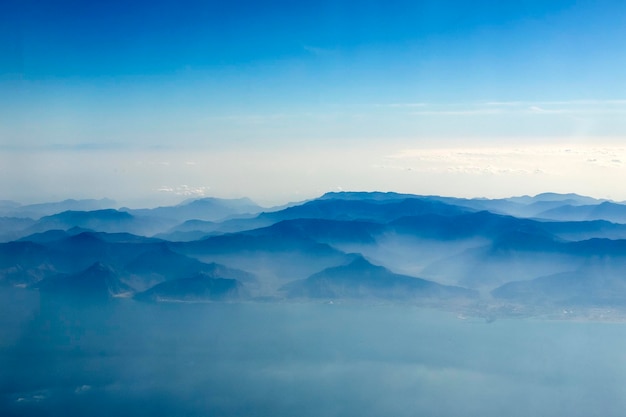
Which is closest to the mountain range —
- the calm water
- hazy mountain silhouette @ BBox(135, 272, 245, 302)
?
hazy mountain silhouette @ BBox(135, 272, 245, 302)

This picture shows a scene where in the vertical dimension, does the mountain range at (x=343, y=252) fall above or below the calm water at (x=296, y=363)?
above

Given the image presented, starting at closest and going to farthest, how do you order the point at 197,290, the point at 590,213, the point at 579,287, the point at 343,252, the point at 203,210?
the point at 197,290, the point at 579,287, the point at 343,252, the point at 590,213, the point at 203,210

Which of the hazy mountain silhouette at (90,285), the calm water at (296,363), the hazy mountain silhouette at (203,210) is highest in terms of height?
the hazy mountain silhouette at (203,210)

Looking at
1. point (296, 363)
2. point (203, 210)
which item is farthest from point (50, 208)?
point (296, 363)

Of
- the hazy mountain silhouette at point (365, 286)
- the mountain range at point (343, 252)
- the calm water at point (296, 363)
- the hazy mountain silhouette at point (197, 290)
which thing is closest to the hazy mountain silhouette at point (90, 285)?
the mountain range at point (343, 252)

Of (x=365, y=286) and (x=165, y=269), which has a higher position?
(x=165, y=269)

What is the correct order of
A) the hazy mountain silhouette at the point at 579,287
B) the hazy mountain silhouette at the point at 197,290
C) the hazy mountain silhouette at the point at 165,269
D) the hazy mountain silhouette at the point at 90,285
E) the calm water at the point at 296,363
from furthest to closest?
the hazy mountain silhouette at the point at 165,269
the hazy mountain silhouette at the point at 579,287
the hazy mountain silhouette at the point at 197,290
the hazy mountain silhouette at the point at 90,285
the calm water at the point at 296,363

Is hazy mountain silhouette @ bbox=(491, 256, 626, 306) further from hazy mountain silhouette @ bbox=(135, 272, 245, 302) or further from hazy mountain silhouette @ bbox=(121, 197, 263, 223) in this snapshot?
hazy mountain silhouette @ bbox=(121, 197, 263, 223)

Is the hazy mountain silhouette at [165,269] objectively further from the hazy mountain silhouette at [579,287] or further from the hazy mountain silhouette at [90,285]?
the hazy mountain silhouette at [579,287]

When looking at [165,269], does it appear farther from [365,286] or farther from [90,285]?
[365,286]

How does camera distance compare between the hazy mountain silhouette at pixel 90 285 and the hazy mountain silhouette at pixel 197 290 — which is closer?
the hazy mountain silhouette at pixel 90 285
